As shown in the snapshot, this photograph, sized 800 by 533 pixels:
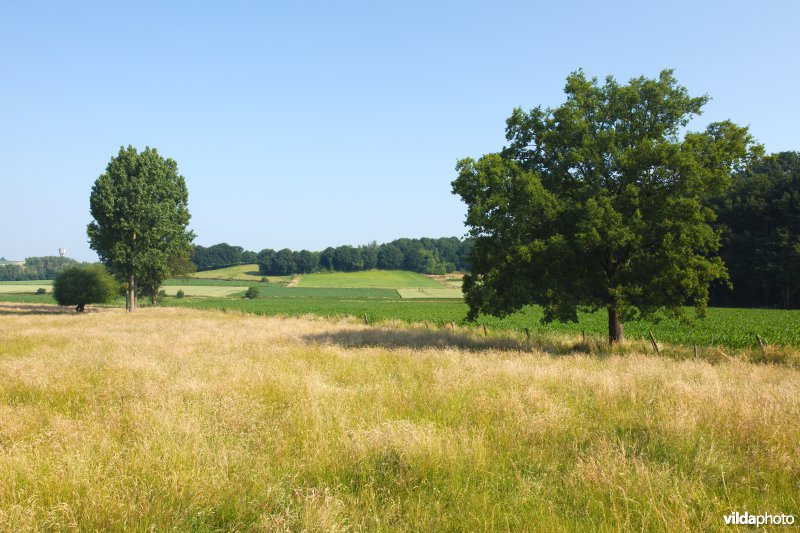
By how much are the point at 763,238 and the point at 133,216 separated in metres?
75.3

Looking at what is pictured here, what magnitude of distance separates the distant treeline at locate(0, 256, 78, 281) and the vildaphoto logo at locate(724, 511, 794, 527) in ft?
617

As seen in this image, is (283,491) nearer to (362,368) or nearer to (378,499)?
(378,499)

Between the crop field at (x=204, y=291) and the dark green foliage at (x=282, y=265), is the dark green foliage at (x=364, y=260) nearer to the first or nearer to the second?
the dark green foliage at (x=282, y=265)

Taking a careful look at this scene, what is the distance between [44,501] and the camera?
4.70 m

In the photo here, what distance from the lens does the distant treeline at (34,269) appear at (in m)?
162

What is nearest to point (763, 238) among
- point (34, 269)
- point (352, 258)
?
point (352, 258)

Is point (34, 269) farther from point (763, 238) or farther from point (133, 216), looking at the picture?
point (763, 238)

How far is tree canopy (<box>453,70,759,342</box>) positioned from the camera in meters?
16.6

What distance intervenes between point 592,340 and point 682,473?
54.7ft

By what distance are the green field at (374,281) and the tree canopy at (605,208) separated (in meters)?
93.4

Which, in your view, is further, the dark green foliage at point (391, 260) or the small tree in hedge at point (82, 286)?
the dark green foliage at point (391, 260)

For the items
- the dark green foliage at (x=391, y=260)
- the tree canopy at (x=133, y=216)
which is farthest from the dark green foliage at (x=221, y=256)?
the tree canopy at (x=133, y=216)

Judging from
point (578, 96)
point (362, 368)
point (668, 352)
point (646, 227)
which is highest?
point (578, 96)

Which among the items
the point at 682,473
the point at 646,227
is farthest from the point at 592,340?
the point at 682,473
